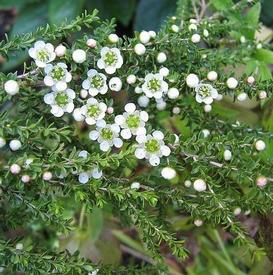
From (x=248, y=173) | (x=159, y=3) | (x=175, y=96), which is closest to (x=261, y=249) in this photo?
(x=248, y=173)

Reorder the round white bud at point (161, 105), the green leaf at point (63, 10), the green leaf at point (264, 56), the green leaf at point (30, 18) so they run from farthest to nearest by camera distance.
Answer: the green leaf at point (30, 18), the green leaf at point (63, 10), the green leaf at point (264, 56), the round white bud at point (161, 105)

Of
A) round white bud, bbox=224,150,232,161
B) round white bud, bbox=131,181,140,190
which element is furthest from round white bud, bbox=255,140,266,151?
round white bud, bbox=131,181,140,190

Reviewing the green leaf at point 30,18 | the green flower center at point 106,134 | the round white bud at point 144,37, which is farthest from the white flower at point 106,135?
the green leaf at point 30,18

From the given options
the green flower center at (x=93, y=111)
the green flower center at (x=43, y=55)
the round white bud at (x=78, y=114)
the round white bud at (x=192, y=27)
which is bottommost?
the round white bud at (x=78, y=114)

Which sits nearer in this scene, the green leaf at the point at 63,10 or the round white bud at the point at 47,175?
the round white bud at the point at 47,175

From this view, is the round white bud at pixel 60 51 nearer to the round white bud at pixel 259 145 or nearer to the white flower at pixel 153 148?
the white flower at pixel 153 148

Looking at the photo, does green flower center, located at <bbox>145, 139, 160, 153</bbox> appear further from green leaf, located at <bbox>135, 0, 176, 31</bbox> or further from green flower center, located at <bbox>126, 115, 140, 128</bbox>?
green leaf, located at <bbox>135, 0, 176, 31</bbox>

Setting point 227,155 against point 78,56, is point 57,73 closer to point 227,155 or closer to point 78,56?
point 78,56

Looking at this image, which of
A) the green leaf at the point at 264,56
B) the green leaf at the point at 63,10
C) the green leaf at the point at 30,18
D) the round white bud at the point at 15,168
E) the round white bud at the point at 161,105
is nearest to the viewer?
the round white bud at the point at 15,168

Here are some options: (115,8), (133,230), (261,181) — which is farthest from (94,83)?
(115,8)
